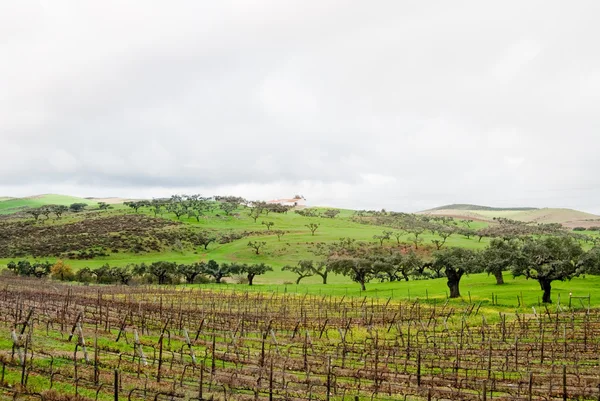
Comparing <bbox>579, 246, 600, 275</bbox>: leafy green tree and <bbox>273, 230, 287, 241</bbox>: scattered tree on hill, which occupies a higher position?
<bbox>273, 230, 287, 241</bbox>: scattered tree on hill

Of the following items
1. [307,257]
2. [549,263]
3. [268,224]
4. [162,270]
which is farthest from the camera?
[268,224]

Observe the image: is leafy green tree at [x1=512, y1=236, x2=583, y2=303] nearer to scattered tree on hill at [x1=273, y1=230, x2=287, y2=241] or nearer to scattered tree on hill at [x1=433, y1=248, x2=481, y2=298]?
scattered tree on hill at [x1=433, y1=248, x2=481, y2=298]

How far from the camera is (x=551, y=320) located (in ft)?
140

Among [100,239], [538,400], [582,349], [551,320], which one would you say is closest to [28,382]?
[538,400]

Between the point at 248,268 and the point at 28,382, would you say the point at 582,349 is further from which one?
the point at 248,268

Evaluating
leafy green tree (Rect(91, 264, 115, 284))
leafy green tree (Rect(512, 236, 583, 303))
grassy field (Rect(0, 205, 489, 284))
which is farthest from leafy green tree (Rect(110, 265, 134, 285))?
leafy green tree (Rect(512, 236, 583, 303))

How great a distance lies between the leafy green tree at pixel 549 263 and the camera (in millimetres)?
56656

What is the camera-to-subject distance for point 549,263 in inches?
2280

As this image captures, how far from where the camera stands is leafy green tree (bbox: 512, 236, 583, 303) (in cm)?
5666

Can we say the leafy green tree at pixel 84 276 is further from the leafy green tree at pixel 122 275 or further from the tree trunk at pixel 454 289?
the tree trunk at pixel 454 289

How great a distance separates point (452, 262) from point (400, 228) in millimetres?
132862

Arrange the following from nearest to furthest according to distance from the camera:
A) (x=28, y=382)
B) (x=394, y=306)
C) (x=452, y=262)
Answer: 1. (x=28, y=382)
2. (x=394, y=306)
3. (x=452, y=262)

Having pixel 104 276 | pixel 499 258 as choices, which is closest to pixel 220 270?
pixel 104 276

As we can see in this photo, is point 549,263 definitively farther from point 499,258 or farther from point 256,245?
point 256,245
